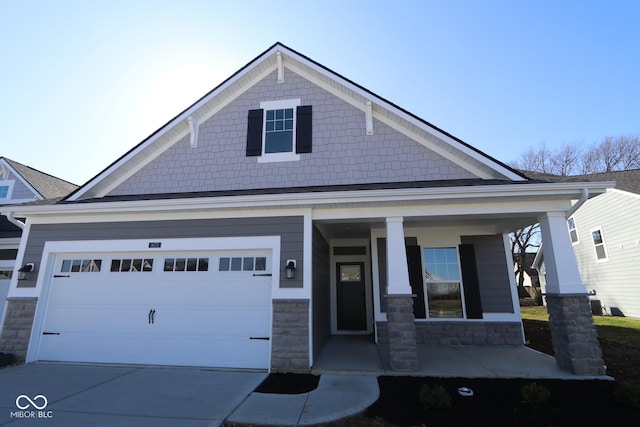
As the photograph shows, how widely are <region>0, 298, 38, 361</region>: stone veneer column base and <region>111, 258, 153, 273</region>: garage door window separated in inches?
70.6

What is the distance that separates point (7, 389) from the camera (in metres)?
4.82

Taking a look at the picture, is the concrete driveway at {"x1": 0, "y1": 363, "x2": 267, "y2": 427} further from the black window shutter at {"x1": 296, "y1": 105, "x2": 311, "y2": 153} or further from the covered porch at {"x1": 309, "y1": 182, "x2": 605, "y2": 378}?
the black window shutter at {"x1": 296, "y1": 105, "x2": 311, "y2": 153}

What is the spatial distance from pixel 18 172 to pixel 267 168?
12.4 m

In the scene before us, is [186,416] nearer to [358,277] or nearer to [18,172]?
[358,277]

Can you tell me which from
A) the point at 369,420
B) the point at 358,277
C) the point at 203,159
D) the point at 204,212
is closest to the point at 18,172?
the point at 203,159

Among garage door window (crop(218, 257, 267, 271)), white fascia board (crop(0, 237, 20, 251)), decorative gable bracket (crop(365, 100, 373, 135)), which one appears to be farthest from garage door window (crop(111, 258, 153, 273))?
decorative gable bracket (crop(365, 100, 373, 135))

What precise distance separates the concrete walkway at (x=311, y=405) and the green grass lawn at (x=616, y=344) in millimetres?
4508

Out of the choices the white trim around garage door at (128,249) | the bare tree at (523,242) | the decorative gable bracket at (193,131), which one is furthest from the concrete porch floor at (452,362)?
the bare tree at (523,242)

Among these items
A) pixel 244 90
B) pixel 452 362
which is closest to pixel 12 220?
pixel 244 90

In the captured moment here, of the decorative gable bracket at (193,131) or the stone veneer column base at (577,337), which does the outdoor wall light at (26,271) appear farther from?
the stone veneer column base at (577,337)

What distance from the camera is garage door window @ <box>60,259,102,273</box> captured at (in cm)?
689

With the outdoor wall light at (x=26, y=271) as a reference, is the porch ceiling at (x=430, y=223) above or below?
above

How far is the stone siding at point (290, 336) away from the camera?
5738 mm

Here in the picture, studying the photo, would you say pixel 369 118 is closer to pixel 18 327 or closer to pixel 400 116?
pixel 400 116
